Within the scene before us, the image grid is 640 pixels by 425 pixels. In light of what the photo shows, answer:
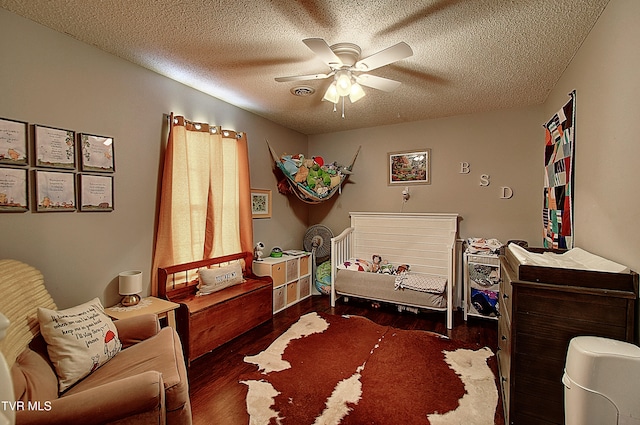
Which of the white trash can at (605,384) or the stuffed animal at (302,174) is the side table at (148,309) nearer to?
the stuffed animal at (302,174)

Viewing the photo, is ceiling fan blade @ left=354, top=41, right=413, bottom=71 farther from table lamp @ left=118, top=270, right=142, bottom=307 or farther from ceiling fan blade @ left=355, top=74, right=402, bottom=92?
table lamp @ left=118, top=270, right=142, bottom=307

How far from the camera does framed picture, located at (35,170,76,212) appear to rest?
1942mm

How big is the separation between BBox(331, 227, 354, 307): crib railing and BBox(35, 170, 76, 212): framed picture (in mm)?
2691

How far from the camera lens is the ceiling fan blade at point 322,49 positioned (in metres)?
1.72

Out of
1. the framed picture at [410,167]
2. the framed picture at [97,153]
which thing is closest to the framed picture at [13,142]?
the framed picture at [97,153]

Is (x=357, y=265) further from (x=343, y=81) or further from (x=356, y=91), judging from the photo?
(x=343, y=81)

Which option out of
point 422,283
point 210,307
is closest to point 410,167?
point 422,283

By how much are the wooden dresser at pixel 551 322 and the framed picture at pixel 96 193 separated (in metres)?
2.81

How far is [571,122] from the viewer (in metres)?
2.23

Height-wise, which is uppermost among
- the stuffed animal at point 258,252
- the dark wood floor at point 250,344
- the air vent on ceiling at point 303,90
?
the air vent on ceiling at point 303,90

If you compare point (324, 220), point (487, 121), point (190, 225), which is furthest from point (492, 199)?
point (190, 225)

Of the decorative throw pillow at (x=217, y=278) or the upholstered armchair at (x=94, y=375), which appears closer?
the upholstered armchair at (x=94, y=375)

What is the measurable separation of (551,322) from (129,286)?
9.05ft

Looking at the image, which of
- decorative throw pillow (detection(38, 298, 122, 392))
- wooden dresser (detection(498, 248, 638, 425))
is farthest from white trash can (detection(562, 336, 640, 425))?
decorative throw pillow (detection(38, 298, 122, 392))
